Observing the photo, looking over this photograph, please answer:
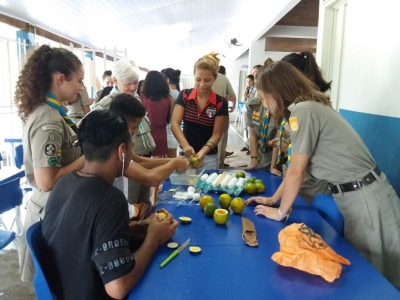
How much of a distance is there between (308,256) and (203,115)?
163 cm

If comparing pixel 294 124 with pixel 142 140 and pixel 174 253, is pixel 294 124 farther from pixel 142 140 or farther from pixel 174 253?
pixel 142 140

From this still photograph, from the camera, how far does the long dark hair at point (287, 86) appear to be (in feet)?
5.19

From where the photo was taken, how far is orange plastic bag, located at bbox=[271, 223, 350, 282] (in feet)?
3.45

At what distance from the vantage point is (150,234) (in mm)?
1228

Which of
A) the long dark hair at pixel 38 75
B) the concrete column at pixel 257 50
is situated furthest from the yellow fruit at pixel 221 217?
the concrete column at pixel 257 50

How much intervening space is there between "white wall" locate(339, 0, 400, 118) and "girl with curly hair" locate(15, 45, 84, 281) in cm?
188

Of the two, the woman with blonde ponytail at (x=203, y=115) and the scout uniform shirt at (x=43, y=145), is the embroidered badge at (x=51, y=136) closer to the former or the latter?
the scout uniform shirt at (x=43, y=145)

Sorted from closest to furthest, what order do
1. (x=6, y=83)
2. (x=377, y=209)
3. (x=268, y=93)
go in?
(x=377, y=209) → (x=268, y=93) → (x=6, y=83)

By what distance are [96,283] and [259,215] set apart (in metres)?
0.83

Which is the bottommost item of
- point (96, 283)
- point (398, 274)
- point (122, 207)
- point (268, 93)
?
point (398, 274)

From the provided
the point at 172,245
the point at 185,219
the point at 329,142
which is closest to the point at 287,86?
the point at 329,142

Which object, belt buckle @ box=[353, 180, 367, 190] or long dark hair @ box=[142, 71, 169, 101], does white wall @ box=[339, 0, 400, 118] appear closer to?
belt buckle @ box=[353, 180, 367, 190]

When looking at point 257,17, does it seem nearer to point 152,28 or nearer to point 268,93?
point 152,28

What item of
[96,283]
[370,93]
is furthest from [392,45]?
[96,283]
